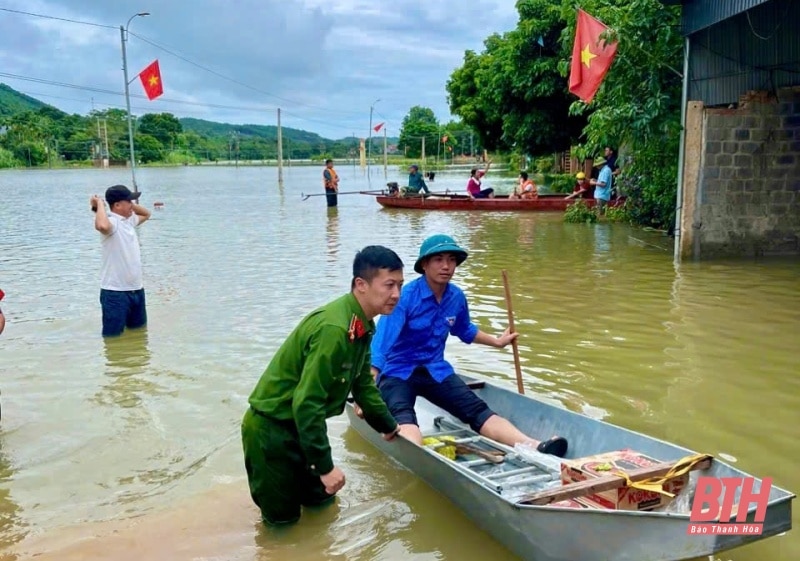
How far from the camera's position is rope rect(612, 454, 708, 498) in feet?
12.2

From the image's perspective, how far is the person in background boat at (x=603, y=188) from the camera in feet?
64.7

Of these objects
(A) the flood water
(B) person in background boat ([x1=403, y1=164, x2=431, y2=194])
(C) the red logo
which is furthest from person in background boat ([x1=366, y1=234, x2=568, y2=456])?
(B) person in background boat ([x1=403, y1=164, x2=431, y2=194])

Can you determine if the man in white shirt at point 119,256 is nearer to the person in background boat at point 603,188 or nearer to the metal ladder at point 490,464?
the metal ladder at point 490,464

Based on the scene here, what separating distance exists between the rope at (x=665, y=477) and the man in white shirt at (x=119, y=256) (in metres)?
5.82

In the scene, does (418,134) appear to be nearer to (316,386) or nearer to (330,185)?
(330,185)

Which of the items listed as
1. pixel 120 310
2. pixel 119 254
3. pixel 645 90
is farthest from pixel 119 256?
pixel 645 90

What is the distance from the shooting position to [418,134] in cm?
11331

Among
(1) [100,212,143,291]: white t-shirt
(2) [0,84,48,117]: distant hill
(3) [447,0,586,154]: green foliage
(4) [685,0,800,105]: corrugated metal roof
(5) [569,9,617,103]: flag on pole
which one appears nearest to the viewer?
(1) [100,212,143,291]: white t-shirt

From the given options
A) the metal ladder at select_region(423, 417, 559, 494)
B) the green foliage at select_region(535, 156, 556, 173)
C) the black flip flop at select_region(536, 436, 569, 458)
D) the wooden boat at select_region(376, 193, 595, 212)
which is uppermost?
the green foliage at select_region(535, 156, 556, 173)

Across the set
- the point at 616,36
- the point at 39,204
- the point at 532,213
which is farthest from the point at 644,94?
the point at 39,204

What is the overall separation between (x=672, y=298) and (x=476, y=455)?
6220 mm

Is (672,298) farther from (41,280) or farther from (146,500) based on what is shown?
(41,280)

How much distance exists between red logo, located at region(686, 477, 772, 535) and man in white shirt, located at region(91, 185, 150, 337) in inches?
240

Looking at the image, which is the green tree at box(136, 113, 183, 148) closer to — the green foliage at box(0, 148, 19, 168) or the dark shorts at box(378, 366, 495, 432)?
the green foliage at box(0, 148, 19, 168)
